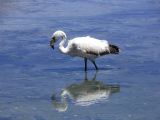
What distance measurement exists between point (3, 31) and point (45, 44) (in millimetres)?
1589

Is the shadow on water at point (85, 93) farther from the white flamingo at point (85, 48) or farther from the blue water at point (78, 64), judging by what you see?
the white flamingo at point (85, 48)

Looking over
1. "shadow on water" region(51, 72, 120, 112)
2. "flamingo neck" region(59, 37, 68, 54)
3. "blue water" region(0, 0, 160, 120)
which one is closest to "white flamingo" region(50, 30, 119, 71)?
"flamingo neck" region(59, 37, 68, 54)

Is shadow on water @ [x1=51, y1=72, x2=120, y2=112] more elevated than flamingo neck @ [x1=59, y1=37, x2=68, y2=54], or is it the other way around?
flamingo neck @ [x1=59, y1=37, x2=68, y2=54]

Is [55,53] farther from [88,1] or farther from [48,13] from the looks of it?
[88,1]

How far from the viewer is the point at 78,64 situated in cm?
1366

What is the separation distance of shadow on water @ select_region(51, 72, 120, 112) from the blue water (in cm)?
2

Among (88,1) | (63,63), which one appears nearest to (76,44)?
(63,63)

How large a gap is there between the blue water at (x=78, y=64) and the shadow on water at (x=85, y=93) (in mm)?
17

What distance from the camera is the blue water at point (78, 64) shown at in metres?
10.6

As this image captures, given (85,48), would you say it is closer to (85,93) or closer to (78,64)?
(78,64)

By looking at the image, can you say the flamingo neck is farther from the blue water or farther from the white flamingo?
the blue water

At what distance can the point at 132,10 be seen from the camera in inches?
738

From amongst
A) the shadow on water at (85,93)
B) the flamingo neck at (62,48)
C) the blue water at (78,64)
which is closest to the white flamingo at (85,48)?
the flamingo neck at (62,48)

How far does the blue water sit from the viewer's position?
1061 cm
